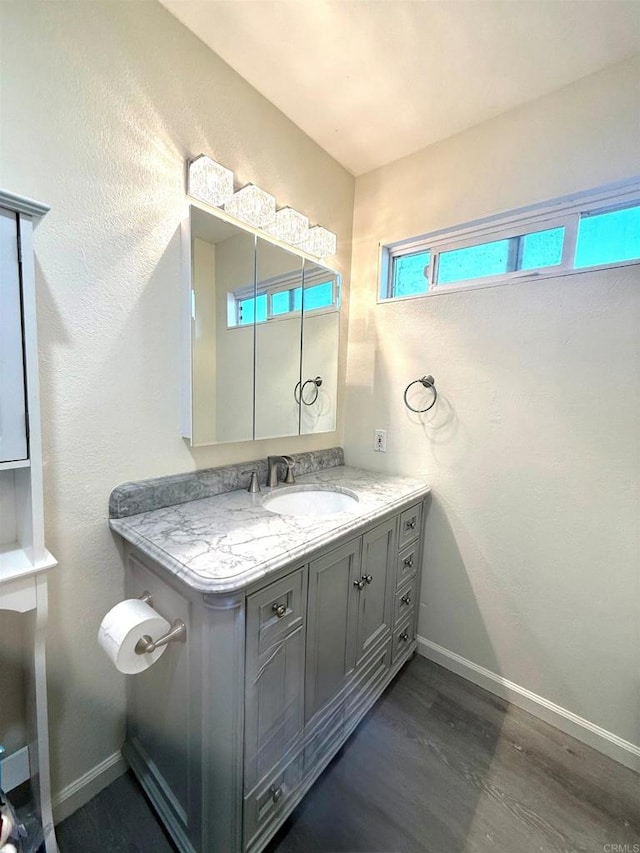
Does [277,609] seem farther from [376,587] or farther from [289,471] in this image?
[289,471]

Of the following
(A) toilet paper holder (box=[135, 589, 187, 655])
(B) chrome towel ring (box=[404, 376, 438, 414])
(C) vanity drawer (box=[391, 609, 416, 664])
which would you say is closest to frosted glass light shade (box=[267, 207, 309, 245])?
(B) chrome towel ring (box=[404, 376, 438, 414])

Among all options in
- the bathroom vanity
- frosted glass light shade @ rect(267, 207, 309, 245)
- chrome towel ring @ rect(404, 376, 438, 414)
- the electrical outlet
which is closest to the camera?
the bathroom vanity

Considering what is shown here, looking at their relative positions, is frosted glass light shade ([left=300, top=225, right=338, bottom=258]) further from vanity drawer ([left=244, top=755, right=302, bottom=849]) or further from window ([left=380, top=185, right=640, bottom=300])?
vanity drawer ([left=244, top=755, right=302, bottom=849])

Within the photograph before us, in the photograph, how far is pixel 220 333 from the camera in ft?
4.41

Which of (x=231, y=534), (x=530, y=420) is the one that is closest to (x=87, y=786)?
(x=231, y=534)

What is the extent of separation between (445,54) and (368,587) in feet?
6.36

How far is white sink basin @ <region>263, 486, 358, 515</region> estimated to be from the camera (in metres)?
1.57

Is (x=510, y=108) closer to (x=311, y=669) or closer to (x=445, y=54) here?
(x=445, y=54)

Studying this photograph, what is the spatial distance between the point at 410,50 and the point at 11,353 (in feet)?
5.17

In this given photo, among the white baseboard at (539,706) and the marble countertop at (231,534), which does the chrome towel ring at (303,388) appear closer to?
the marble countertop at (231,534)

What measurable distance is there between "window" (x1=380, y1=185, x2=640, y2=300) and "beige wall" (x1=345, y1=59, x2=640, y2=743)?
0.20 ft

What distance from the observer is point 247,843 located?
94 cm

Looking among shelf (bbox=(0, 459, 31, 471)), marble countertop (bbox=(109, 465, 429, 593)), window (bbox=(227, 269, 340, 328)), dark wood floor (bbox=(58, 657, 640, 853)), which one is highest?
window (bbox=(227, 269, 340, 328))

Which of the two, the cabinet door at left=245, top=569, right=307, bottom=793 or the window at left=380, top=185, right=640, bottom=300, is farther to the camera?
the window at left=380, top=185, right=640, bottom=300
